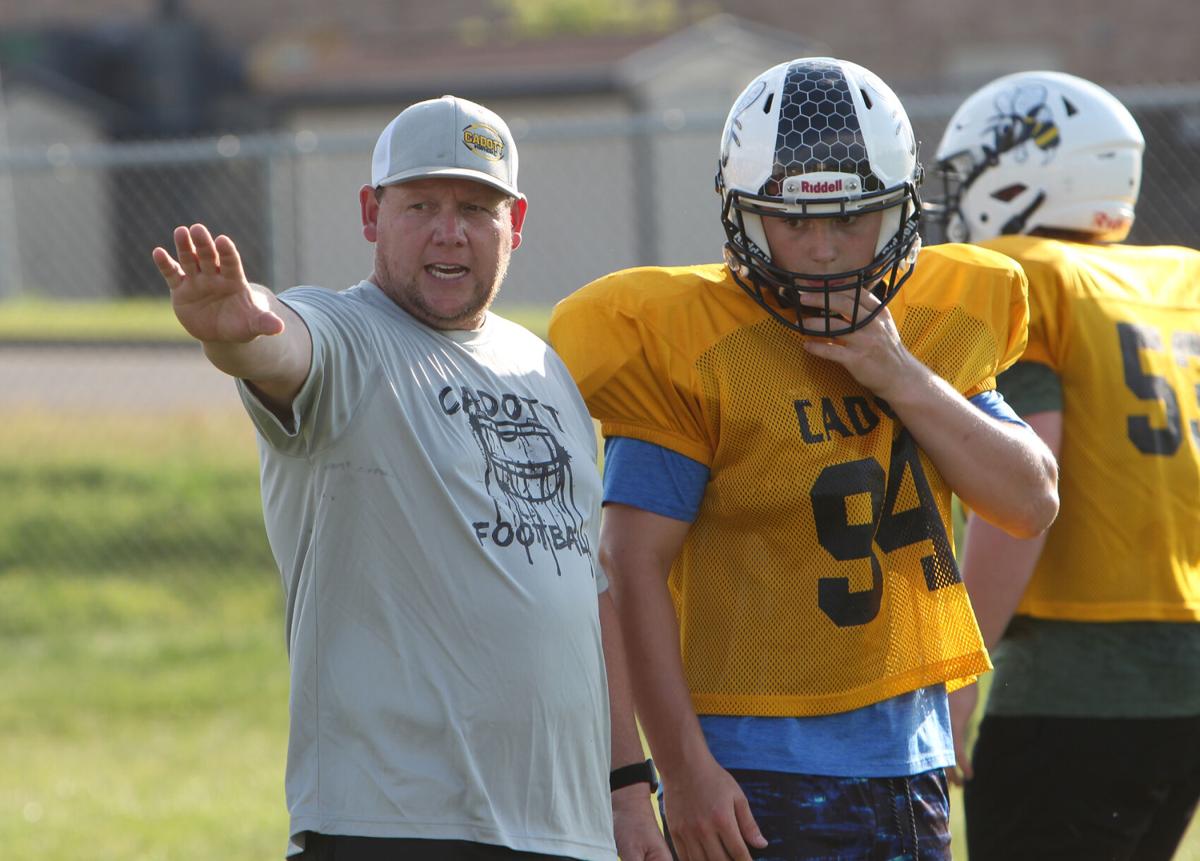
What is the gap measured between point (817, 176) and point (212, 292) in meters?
1.02

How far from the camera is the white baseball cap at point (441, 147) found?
281 centimetres

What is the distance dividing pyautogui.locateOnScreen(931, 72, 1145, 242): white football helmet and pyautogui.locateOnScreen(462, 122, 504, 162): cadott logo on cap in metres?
1.28

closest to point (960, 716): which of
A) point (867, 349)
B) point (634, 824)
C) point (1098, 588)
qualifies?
point (1098, 588)

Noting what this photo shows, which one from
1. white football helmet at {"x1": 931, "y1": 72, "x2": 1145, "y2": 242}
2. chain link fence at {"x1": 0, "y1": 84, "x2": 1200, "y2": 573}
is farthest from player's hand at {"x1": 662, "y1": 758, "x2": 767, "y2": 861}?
chain link fence at {"x1": 0, "y1": 84, "x2": 1200, "y2": 573}

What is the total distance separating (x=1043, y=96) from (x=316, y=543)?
201cm

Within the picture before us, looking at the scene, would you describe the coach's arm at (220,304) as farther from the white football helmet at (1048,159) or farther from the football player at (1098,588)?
the white football helmet at (1048,159)

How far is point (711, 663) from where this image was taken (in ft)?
9.21

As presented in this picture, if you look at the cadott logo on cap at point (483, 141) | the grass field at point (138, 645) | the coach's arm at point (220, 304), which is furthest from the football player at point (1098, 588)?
the grass field at point (138, 645)

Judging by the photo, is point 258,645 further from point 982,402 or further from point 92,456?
point 982,402

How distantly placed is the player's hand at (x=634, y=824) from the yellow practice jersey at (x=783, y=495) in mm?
269

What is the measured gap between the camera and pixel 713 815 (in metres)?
2.66

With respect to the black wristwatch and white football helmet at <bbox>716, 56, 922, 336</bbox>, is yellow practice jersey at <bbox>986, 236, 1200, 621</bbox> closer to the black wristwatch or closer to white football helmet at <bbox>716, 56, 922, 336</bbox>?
white football helmet at <bbox>716, 56, 922, 336</bbox>

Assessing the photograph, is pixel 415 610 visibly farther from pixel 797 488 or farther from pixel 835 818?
pixel 835 818

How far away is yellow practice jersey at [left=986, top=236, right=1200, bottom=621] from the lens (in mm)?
3387
